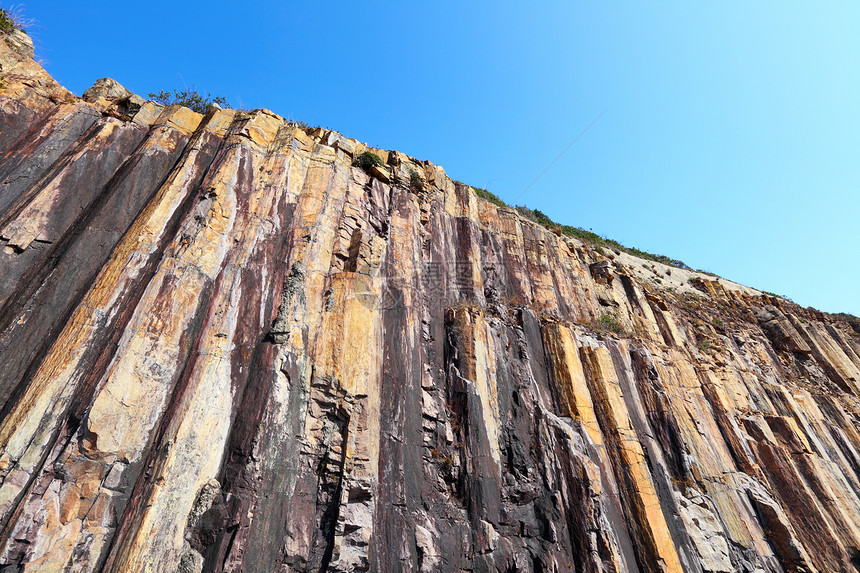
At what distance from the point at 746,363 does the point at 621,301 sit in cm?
775

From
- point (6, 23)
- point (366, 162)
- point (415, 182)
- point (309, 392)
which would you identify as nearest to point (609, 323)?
point (415, 182)

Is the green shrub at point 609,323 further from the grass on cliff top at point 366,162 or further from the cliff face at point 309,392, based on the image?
the grass on cliff top at point 366,162

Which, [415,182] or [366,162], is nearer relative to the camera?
[366,162]

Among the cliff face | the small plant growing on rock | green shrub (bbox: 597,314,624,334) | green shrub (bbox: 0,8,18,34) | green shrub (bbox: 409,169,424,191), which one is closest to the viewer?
the cliff face


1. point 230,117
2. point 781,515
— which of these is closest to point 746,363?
point 781,515

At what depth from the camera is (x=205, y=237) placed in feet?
30.8

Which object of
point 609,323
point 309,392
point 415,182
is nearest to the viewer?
point 309,392

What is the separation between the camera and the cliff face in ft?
21.8

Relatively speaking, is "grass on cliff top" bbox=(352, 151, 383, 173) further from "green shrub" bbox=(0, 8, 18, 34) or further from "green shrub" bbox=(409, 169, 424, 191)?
"green shrub" bbox=(0, 8, 18, 34)

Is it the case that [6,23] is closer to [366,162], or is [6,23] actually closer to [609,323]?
[366,162]

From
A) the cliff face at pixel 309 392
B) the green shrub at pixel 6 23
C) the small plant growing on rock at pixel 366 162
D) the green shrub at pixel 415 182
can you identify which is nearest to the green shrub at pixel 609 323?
the cliff face at pixel 309 392

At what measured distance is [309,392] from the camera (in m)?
8.67

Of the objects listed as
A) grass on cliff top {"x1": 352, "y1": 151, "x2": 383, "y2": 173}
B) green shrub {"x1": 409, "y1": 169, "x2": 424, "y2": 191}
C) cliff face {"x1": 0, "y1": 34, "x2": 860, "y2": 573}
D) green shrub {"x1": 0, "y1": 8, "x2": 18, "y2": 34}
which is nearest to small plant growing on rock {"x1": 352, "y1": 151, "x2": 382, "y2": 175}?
grass on cliff top {"x1": 352, "y1": 151, "x2": 383, "y2": 173}

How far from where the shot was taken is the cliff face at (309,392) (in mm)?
6637
